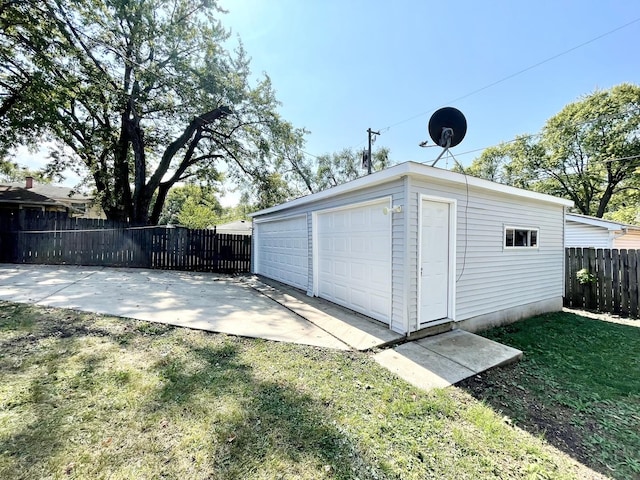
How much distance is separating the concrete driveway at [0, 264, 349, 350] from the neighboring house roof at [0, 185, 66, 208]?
29.8 ft

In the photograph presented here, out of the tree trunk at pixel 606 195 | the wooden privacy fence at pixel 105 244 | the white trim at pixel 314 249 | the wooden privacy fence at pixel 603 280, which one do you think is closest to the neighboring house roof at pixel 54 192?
the wooden privacy fence at pixel 105 244

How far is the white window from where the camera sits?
17.9 ft

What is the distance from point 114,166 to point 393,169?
14889mm

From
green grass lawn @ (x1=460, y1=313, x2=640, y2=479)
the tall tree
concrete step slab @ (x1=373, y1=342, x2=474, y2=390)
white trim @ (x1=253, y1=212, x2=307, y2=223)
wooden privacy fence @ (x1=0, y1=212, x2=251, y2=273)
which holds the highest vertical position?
the tall tree

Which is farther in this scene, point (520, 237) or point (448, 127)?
point (520, 237)

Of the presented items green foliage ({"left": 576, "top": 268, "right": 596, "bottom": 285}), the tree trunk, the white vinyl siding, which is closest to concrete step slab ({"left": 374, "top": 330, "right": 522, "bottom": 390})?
the white vinyl siding

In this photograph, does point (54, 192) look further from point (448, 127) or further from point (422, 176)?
point (448, 127)

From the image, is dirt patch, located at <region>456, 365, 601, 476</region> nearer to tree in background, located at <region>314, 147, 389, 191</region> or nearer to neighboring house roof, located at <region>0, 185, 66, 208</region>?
neighboring house roof, located at <region>0, 185, 66, 208</region>

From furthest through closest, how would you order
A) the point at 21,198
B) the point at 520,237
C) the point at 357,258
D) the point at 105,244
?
the point at 21,198 → the point at 105,244 → the point at 520,237 → the point at 357,258

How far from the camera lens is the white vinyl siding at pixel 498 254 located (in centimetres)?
469

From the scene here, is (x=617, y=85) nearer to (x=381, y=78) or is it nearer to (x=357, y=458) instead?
(x=381, y=78)

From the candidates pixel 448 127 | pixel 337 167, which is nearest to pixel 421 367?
pixel 448 127

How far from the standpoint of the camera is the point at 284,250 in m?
8.39

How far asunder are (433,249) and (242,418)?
3473mm
